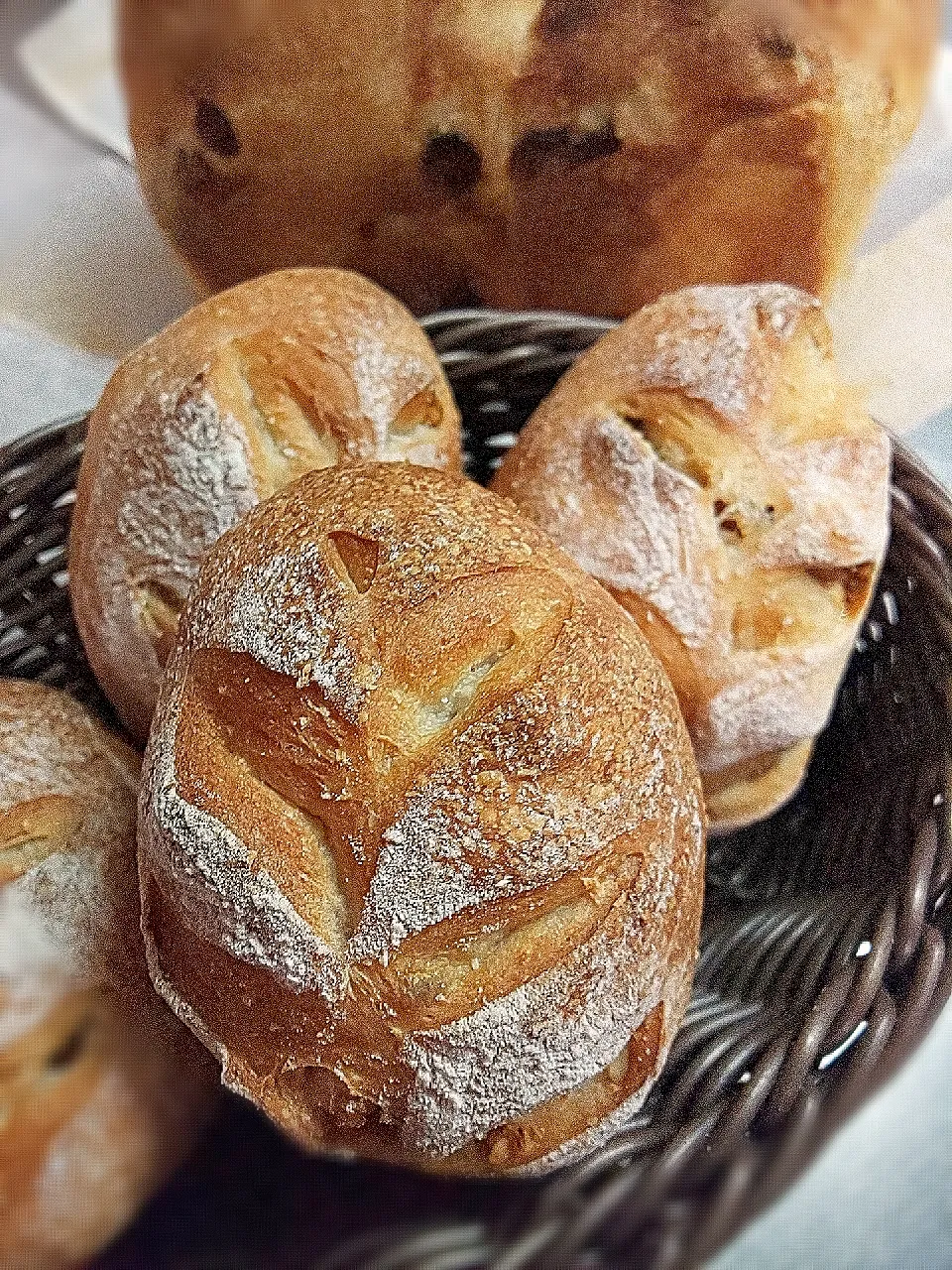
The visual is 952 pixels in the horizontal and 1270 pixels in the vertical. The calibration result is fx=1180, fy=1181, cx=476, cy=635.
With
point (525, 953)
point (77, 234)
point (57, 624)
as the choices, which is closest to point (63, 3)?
point (77, 234)

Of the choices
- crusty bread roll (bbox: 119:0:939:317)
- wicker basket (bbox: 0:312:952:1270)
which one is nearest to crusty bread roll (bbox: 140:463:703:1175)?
wicker basket (bbox: 0:312:952:1270)

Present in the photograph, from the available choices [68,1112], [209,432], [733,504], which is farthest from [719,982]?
[68,1112]

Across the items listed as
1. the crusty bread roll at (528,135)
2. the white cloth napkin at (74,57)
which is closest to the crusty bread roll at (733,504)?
the crusty bread roll at (528,135)

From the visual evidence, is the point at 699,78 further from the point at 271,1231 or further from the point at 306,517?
the point at 271,1231

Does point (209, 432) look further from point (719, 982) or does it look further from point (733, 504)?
point (719, 982)

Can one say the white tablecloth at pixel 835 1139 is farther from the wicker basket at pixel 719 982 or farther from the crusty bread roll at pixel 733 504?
the crusty bread roll at pixel 733 504
